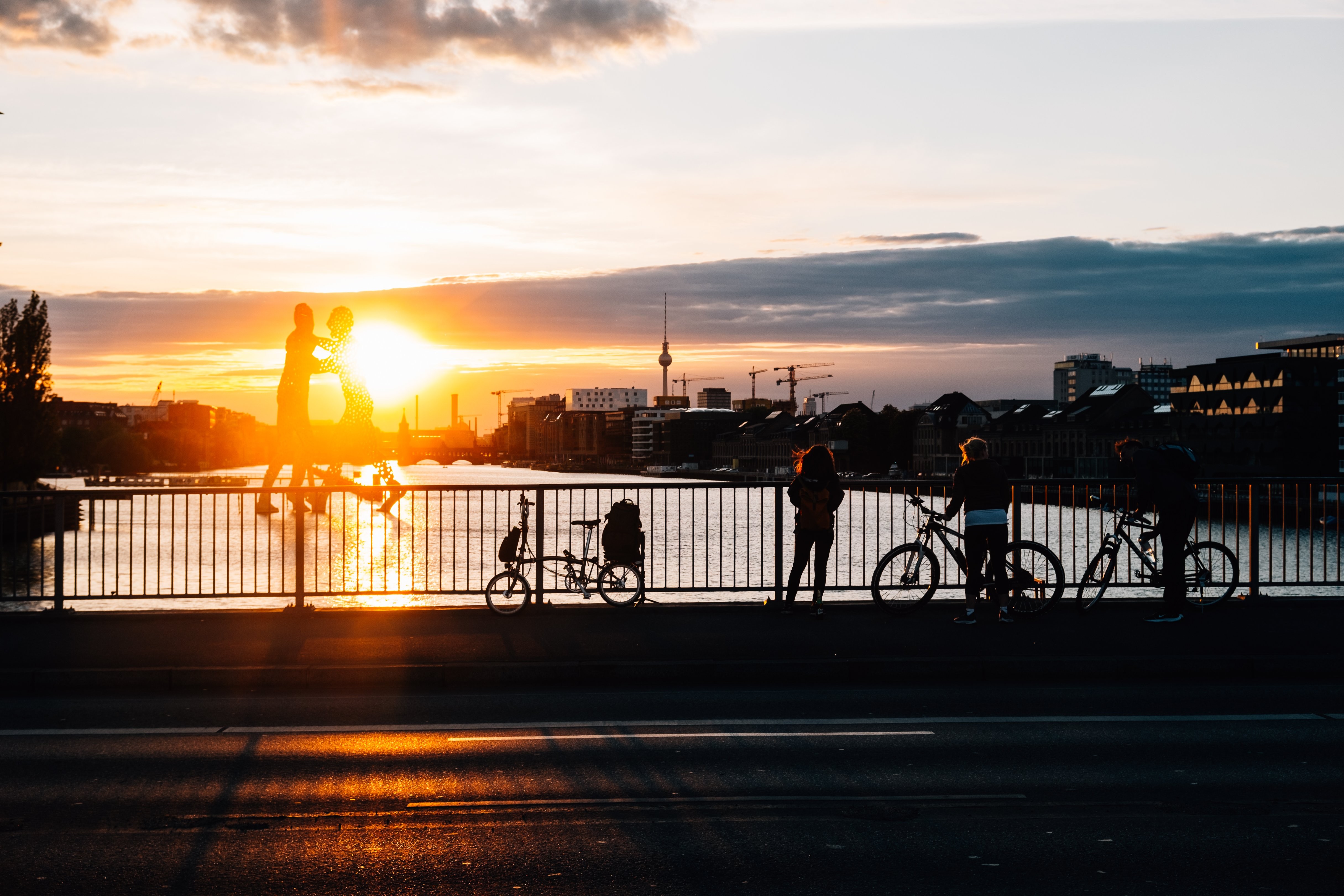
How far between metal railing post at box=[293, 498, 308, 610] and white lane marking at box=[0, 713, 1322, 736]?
4944 millimetres

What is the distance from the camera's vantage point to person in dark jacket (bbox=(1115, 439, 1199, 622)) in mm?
13203

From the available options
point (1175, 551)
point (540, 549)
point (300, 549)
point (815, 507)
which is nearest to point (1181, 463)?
point (1175, 551)

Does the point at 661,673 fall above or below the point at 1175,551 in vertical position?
below

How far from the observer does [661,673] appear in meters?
10.7

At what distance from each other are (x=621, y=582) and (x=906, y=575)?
3.32 m

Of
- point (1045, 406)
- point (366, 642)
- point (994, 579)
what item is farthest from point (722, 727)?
point (1045, 406)

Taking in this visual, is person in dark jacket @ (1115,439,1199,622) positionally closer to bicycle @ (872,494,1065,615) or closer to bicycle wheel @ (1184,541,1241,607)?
bicycle wheel @ (1184,541,1241,607)

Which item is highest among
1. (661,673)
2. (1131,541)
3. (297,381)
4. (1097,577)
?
(297,381)

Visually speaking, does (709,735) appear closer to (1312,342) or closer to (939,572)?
(939,572)

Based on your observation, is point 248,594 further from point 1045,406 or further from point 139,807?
point 1045,406

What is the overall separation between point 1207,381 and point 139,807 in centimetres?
14327

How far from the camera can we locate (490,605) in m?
13.8

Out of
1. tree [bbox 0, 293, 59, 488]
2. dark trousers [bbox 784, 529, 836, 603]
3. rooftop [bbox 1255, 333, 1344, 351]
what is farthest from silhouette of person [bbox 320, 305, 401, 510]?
rooftop [bbox 1255, 333, 1344, 351]

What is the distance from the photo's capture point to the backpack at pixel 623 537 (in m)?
14.5
